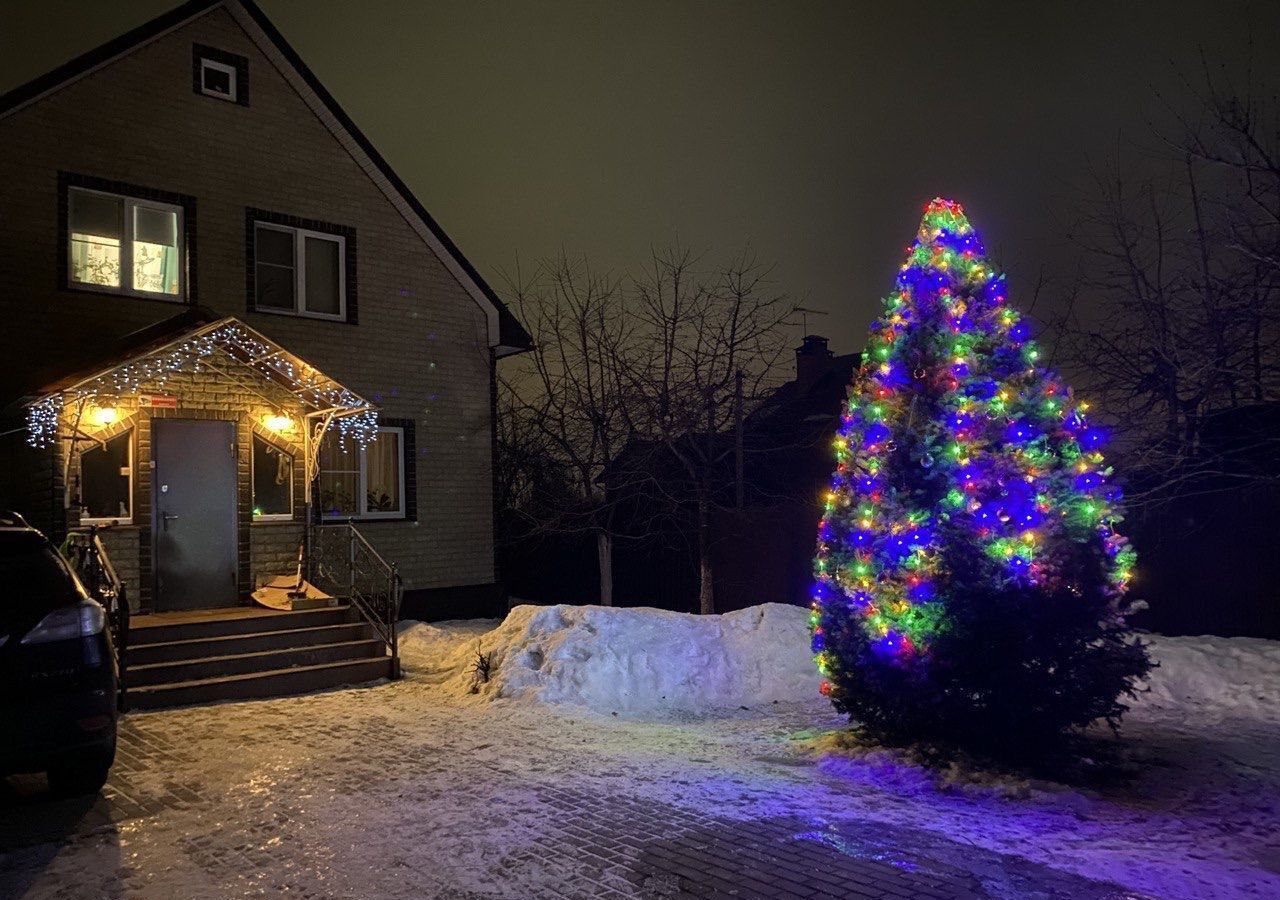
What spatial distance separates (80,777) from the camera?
251 inches

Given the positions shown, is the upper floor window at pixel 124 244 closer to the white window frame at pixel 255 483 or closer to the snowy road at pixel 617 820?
the white window frame at pixel 255 483

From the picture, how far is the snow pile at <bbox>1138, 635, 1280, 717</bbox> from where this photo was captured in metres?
8.92

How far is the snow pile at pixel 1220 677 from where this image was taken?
8.92 meters

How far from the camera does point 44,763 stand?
590 centimetres

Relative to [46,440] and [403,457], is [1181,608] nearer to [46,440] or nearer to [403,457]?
[403,457]

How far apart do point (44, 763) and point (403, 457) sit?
9421mm

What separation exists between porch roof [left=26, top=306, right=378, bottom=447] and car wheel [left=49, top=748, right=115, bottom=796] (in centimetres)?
524

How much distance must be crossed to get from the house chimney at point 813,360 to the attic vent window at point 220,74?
62.6ft

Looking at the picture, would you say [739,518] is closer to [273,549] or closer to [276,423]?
[273,549]

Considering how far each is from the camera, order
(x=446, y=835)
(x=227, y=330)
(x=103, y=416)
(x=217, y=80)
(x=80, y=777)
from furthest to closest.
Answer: (x=217, y=80)
(x=103, y=416)
(x=227, y=330)
(x=80, y=777)
(x=446, y=835)

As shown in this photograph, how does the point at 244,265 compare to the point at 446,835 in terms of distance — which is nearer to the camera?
the point at 446,835

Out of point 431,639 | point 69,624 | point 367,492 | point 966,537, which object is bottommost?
point 431,639

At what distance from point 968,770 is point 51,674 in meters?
6.21

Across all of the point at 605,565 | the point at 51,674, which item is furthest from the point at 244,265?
the point at 51,674
